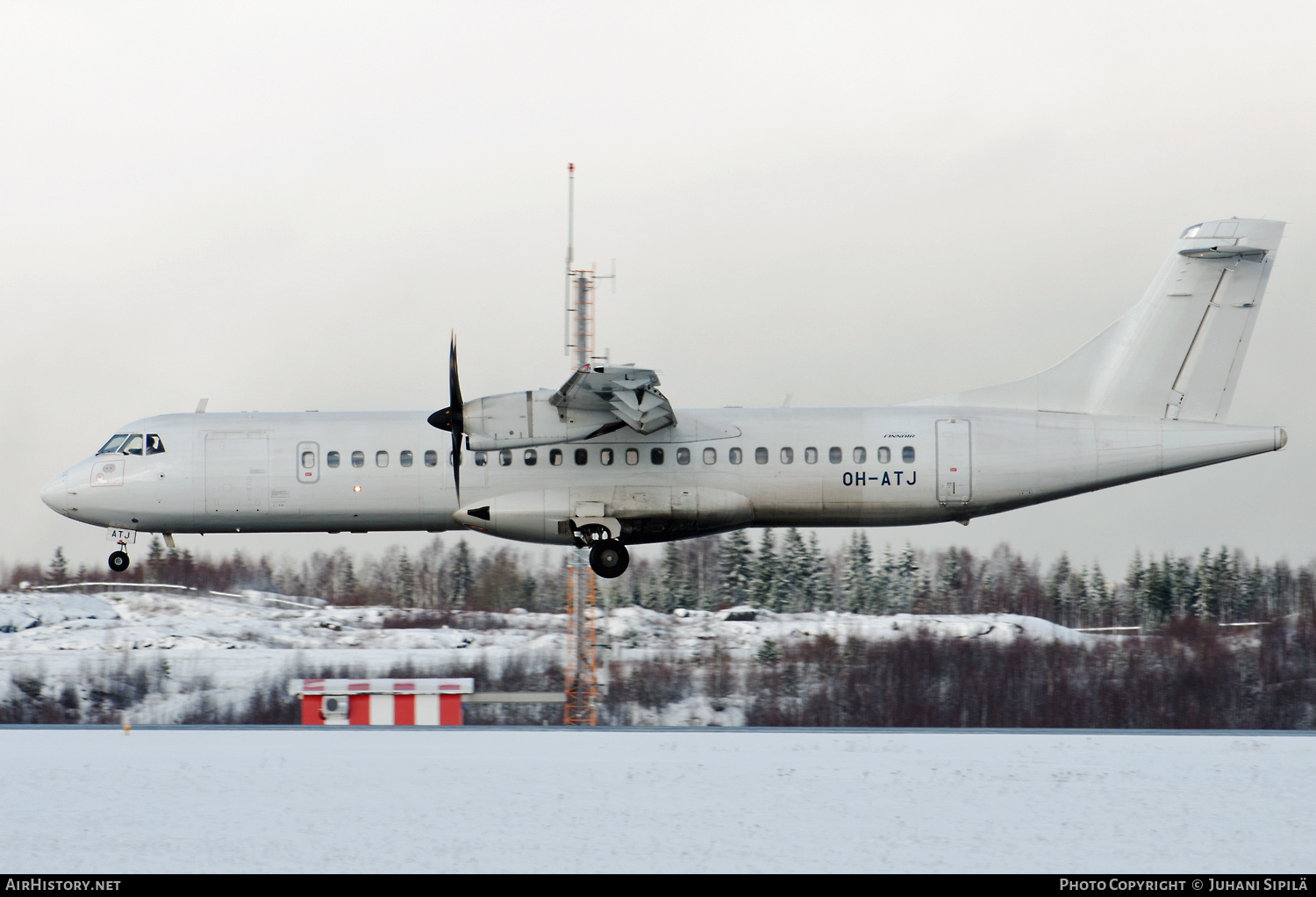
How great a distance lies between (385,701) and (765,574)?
87.8ft

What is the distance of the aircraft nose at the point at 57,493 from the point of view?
988 inches

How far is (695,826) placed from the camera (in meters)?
19.3

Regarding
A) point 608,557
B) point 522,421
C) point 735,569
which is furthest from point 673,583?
point 522,421

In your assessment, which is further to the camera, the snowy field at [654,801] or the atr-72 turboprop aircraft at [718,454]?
the atr-72 turboprop aircraft at [718,454]

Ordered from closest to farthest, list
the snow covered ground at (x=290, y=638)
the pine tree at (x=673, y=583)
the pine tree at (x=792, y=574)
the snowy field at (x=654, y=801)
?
the snowy field at (x=654, y=801), the snow covered ground at (x=290, y=638), the pine tree at (x=673, y=583), the pine tree at (x=792, y=574)

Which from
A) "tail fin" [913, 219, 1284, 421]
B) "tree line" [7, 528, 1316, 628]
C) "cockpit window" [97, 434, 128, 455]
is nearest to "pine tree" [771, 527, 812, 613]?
"tree line" [7, 528, 1316, 628]

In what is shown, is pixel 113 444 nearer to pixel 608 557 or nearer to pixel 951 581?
pixel 608 557

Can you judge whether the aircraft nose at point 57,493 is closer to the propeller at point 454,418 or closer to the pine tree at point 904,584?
the propeller at point 454,418

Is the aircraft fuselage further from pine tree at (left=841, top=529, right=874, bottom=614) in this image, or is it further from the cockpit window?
pine tree at (left=841, top=529, right=874, bottom=614)

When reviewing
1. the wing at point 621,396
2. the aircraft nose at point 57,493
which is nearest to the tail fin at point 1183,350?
the wing at point 621,396

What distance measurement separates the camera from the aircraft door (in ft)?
78.1

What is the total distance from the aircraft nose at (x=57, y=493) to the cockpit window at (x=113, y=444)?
0.83 meters

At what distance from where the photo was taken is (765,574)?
184ft
